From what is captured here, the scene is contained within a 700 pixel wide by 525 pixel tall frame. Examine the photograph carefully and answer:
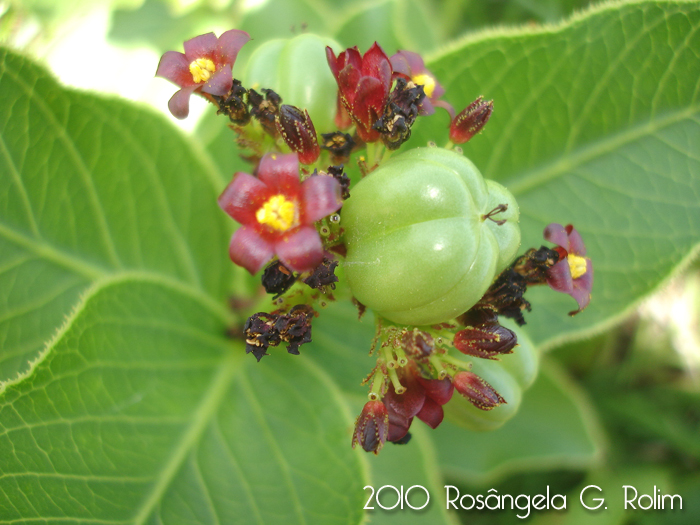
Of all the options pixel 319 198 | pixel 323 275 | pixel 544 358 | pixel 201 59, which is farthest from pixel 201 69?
pixel 544 358

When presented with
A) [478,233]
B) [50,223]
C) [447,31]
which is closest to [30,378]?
[50,223]

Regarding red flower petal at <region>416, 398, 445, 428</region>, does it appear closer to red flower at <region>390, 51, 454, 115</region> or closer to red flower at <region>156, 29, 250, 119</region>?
red flower at <region>390, 51, 454, 115</region>

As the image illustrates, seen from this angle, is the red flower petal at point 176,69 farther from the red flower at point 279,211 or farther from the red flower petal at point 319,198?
the red flower petal at point 319,198

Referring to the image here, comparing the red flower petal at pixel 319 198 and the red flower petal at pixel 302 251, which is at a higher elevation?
the red flower petal at pixel 319 198

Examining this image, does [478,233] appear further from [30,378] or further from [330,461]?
[30,378]

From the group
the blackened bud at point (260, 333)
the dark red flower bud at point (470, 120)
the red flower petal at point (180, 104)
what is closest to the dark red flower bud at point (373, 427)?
the blackened bud at point (260, 333)

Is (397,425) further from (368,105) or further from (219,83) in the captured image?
→ (219,83)
